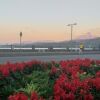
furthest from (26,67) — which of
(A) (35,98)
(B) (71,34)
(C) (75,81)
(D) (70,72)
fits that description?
(B) (71,34)

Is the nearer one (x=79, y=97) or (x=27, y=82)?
(x=79, y=97)

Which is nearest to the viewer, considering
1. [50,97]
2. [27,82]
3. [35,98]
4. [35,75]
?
[35,98]

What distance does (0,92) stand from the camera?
329 inches

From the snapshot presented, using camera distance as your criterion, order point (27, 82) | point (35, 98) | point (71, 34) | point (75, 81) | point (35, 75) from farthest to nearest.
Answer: point (71, 34) < point (35, 75) < point (27, 82) < point (75, 81) < point (35, 98)

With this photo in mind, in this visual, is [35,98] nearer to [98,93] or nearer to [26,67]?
[98,93]

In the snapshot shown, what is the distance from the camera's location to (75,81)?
8.62 metres

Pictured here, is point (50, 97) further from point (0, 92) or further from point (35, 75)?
point (35, 75)

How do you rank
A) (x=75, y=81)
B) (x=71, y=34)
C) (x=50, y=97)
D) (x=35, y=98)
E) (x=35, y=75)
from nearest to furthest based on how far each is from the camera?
(x=35, y=98) < (x=50, y=97) < (x=75, y=81) < (x=35, y=75) < (x=71, y=34)

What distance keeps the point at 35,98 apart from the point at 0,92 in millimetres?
1502

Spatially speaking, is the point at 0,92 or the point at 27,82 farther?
the point at 27,82

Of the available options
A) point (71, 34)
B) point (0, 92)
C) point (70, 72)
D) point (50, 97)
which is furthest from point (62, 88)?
point (71, 34)

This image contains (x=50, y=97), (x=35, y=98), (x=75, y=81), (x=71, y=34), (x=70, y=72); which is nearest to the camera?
(x=35, y=98)

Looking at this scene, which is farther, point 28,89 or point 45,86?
point 45,86

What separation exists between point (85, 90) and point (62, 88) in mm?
435
